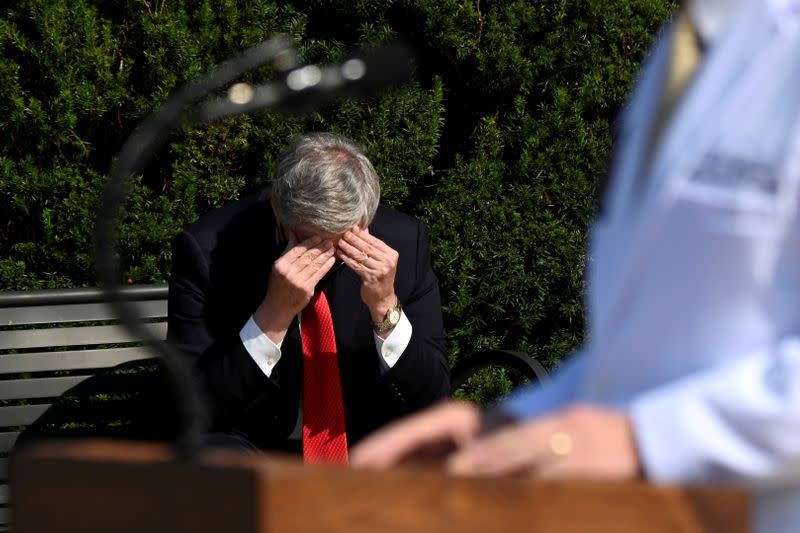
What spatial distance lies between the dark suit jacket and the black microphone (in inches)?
80.9

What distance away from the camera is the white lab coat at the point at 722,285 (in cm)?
A: 94

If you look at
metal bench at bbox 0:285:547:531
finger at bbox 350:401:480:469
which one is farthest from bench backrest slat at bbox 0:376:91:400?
finger at bbox 350:401:480:469

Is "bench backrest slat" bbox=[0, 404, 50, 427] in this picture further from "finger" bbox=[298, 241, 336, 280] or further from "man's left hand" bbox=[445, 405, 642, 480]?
"man's left hand" bbox=[445, 405, 642, 480]

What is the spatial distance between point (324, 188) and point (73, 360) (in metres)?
1.00

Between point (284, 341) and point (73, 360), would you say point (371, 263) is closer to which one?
point (284, 341)

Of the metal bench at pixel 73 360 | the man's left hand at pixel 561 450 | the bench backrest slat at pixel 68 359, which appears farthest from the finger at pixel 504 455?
the bench backrest slat at pixel 68 359

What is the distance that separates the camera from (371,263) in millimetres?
3312

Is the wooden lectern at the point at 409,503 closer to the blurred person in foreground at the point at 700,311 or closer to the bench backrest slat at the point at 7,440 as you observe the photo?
the blurred person in foreground at the point at 700,311

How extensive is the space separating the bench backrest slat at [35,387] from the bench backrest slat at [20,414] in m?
0.04

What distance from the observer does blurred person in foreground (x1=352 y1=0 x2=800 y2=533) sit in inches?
36.7

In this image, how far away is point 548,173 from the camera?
14.0 feet

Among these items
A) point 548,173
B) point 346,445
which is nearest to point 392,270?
point 346,445

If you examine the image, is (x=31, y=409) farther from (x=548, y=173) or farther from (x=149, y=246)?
(x=548, y=173)

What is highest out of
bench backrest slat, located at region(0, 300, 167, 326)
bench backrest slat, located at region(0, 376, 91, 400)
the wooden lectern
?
bench backrest slat, located at region(0, 300, 167, 326)
